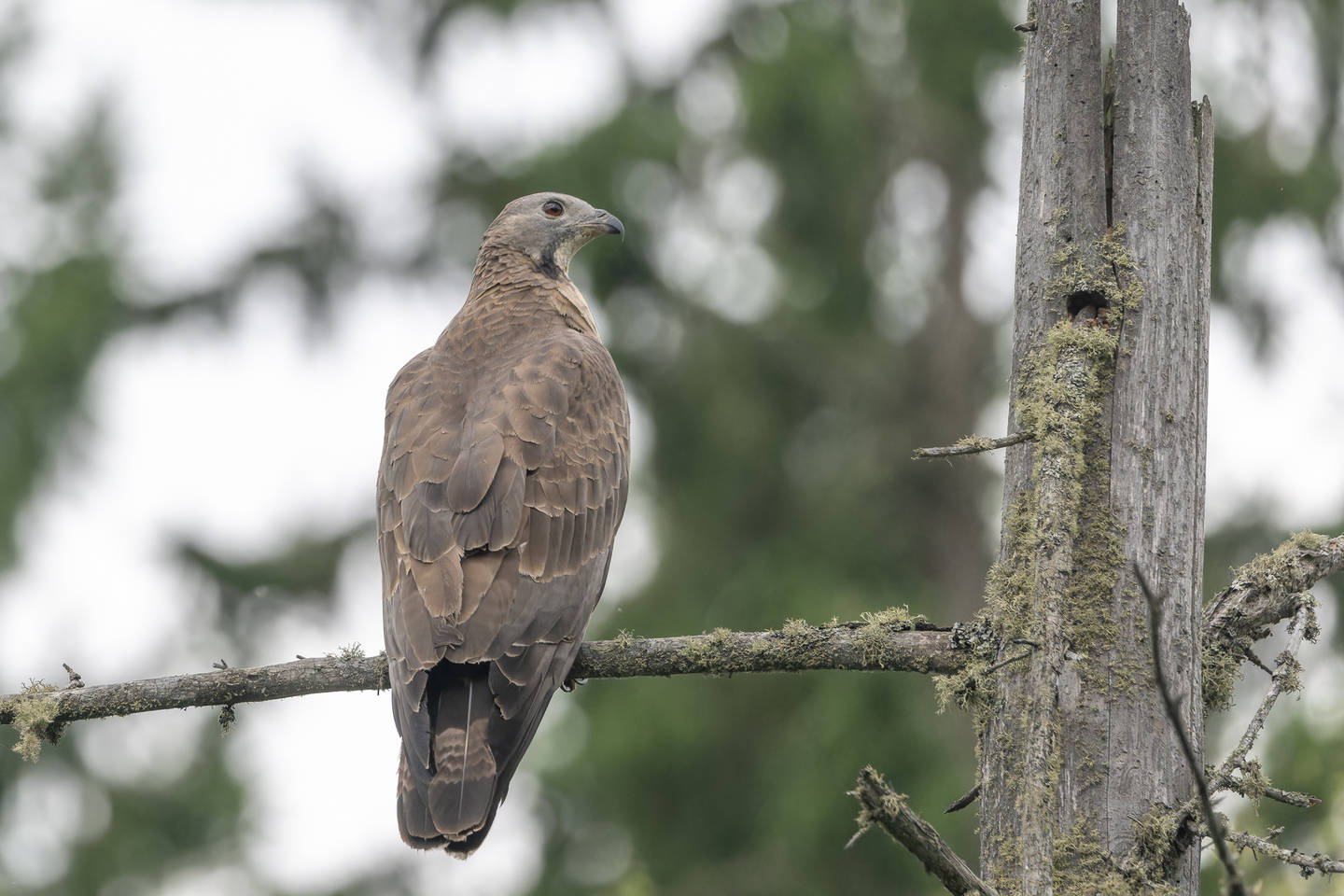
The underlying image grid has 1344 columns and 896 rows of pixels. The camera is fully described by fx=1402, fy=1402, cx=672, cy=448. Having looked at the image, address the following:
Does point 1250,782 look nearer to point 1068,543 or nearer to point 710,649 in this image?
point 1068,543

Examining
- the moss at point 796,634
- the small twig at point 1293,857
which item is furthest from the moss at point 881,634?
the small twig at point 1293,857

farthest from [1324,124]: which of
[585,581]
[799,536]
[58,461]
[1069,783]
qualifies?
[58,461]

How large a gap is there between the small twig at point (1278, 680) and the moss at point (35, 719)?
3.18 m

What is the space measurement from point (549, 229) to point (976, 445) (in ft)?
13.0

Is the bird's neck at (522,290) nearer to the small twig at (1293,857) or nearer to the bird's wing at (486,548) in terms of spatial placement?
the bird's wing at (486,548)

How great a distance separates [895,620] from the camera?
3547mm

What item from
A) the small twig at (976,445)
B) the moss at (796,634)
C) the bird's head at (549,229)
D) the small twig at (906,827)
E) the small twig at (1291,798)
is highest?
the bird's head at (549,229)

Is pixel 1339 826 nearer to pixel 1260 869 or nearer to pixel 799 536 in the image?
pixel 1260 869

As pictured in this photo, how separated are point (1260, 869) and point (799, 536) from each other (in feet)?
16.8

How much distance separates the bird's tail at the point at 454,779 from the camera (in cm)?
398

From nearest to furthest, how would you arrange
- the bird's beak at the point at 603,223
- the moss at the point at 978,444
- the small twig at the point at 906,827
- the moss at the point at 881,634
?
1. the small twig at the point at 906,827
2. the moss at the point at 978,444
3. the moss at the point at 881,634
4. the bird's beak at the point at 603,223

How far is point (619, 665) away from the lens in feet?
12.9

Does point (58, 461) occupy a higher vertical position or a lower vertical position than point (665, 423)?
higher

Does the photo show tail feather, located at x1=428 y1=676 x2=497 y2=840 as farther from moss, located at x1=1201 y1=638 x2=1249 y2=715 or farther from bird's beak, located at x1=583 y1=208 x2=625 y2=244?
bird's beak, located at x1=583 y1=208 x2=625 y2=244
